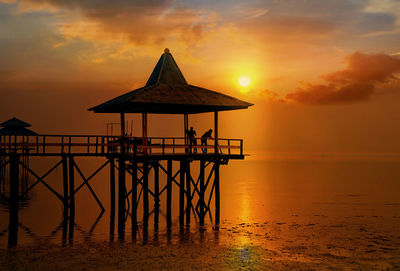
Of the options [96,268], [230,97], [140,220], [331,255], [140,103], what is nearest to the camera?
[96,268]

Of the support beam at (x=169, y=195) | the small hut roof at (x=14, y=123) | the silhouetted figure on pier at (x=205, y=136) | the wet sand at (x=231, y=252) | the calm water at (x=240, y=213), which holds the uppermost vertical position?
the small hut roof at (x=14, y=123)

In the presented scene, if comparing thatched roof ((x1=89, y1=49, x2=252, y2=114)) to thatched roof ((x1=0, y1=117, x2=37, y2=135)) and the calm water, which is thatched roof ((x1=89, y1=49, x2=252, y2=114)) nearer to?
the calm water

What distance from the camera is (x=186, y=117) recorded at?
2909 centimetres

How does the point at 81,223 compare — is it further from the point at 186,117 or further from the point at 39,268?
the point at 39,268

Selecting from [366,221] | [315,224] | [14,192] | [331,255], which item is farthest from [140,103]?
[366,221]

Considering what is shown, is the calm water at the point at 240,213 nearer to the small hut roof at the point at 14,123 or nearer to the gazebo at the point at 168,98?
the gazebo at the point at 168,98

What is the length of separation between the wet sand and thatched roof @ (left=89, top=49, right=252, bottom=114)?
22.0 feet

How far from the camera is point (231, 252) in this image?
18.6 meters

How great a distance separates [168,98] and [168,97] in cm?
14

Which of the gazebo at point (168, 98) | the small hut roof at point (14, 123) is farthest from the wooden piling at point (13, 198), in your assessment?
the small hut roof at point (14, 123)

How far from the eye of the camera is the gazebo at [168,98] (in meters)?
23.7

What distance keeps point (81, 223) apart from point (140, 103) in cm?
931

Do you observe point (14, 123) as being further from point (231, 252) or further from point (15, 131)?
point (231, 252)

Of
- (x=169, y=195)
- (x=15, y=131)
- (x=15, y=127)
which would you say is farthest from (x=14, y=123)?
(x=169, y=195)
